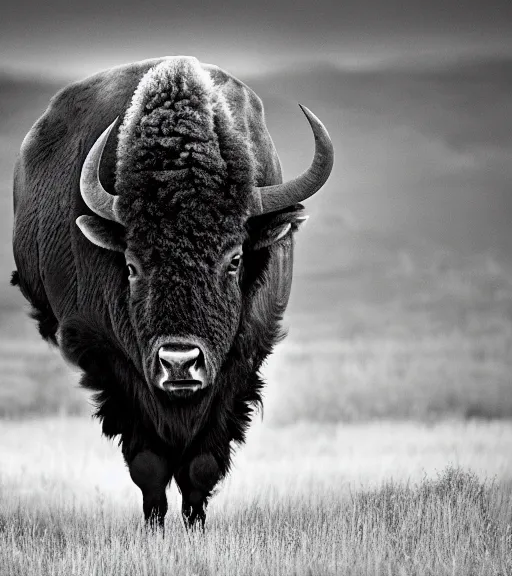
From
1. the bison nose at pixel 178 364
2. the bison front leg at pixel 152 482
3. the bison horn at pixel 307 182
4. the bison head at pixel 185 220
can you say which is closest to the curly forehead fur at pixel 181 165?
the bison head at pixel 185 220

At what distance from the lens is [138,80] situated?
8883 millimetres

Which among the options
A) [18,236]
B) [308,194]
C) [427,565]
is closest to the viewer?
[427,565]

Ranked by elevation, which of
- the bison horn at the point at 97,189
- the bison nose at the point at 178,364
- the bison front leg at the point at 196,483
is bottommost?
the bison front leg at the point at 196,483

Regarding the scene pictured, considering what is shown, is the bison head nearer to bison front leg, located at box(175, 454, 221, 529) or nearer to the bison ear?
the bison ear

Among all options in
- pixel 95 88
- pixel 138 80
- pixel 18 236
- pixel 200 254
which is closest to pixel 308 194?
pixel 200 254

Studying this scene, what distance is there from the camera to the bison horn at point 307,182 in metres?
7.98

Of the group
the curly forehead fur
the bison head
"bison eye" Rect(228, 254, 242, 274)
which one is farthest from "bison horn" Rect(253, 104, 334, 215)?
"bison eye" Rect(228, 254, 242, 274)

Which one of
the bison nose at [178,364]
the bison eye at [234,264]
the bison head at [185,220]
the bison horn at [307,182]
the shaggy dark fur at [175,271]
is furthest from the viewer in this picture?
the bison horn at [307,182]

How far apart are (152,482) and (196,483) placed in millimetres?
333

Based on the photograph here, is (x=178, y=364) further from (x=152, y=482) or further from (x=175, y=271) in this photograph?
(x=152, y=482)

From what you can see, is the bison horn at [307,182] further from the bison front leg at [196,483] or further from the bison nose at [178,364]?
the bison front leg at [196,483]

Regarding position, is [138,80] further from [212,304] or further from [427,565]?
[427,565]

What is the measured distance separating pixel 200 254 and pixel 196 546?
1.95 m

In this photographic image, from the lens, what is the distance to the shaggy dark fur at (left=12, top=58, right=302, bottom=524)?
7512mm
